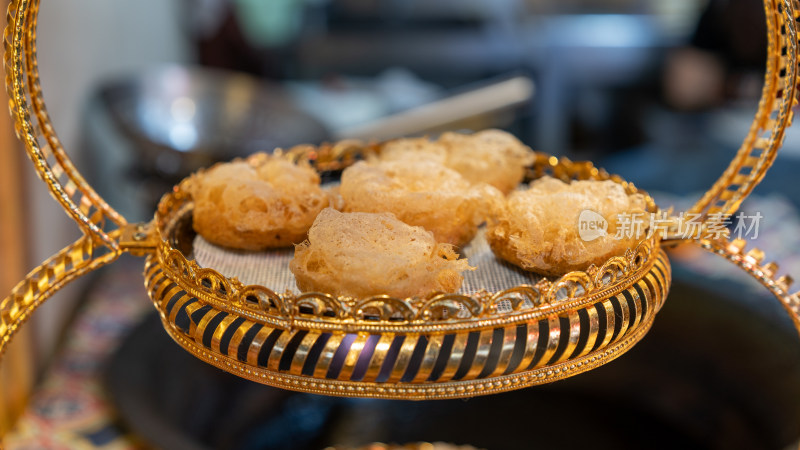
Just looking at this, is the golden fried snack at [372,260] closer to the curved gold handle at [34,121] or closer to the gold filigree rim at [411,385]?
the gold filigree rim at [411,385]

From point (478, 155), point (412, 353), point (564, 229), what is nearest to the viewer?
point (412, 353)

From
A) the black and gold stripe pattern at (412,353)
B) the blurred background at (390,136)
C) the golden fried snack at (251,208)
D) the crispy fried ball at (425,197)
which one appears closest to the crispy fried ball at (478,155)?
the crispy fried ball at (425,197)

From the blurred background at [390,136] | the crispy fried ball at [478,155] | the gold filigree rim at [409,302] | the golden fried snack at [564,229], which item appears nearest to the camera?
the gold filigree rim at [409,302]

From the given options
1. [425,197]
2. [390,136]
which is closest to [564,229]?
[425,197]

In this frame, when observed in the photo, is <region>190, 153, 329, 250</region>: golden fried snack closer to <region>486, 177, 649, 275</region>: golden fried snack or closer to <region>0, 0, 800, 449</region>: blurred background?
<region>486, 177, 649, 275</region>: golden fried snack

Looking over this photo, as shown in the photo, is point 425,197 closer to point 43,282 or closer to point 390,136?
point 43,282

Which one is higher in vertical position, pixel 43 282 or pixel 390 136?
pixel 43 282
